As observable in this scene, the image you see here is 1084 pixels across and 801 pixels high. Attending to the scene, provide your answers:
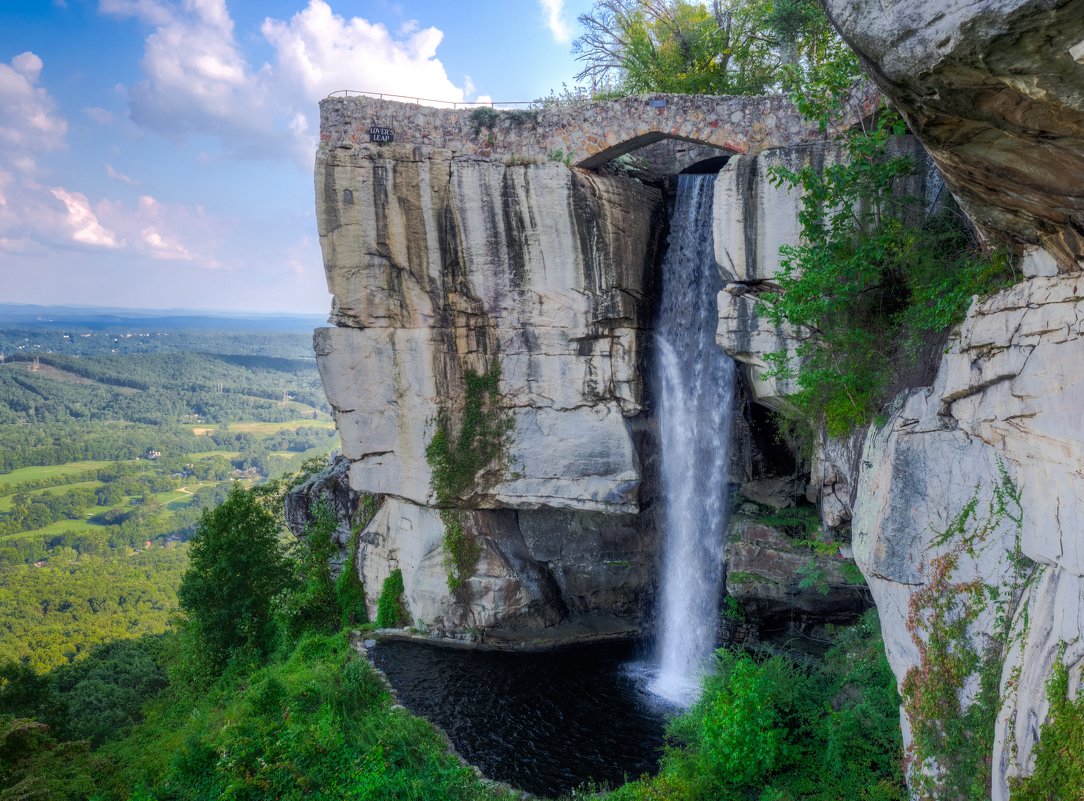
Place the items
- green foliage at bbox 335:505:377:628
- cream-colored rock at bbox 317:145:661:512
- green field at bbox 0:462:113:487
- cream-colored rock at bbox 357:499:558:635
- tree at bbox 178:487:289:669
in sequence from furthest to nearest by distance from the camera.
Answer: green field at bbox 0:462:113:487, green foliage at bbox 335:505:377:628, tree at bbox 178:487:289:669, cream-colored rock at bbox 357:499:558:635, cream-colored rock at bbox 317:145:661:512

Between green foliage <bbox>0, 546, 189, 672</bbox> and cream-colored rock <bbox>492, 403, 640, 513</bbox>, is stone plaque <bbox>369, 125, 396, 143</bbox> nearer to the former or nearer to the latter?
cream-colored rock <bbox>492, 403, 640, 513</bbox>

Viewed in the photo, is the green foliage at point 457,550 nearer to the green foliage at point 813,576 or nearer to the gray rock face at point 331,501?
the gray rock face at point 331,501

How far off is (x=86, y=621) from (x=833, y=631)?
45533 millimetres

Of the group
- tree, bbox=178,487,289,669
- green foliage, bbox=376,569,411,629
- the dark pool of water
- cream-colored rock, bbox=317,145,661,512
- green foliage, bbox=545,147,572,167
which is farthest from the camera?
tree, bbox=178,487,289,669

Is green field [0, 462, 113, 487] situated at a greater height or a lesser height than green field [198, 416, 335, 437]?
greater

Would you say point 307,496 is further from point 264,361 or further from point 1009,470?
point 264,361

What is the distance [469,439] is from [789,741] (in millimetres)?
9780

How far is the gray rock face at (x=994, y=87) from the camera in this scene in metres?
4.08

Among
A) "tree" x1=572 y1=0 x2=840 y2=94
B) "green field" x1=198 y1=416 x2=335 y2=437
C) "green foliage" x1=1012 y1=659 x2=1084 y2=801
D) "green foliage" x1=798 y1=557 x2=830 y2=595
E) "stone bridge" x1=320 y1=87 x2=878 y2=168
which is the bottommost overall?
"green field" x1=198 y1=416 x2=335 y2=437

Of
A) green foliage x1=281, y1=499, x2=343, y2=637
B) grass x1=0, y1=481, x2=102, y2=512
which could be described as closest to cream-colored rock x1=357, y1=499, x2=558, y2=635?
green foliage x1=281, y1=499, x2=343, y2=637

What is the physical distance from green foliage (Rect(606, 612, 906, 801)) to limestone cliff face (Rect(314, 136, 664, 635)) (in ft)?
19.6

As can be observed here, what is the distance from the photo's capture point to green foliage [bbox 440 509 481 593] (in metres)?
17.2

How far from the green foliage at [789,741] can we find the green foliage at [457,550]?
7415 millimetres

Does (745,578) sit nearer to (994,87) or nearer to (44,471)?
(994,87)
